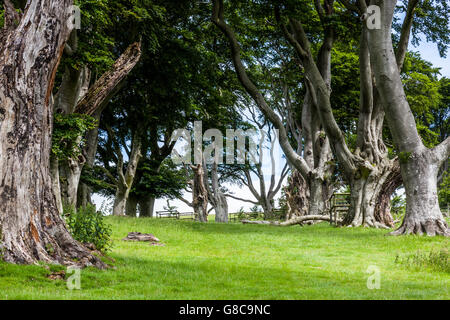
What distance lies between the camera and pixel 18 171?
7973 mm

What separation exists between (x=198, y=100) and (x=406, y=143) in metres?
14.7

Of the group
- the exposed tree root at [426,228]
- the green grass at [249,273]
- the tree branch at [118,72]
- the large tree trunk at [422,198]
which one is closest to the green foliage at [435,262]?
the green grass at [249,273]

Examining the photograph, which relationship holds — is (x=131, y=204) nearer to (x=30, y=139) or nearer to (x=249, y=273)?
(x=30, y=139)

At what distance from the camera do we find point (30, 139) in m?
8.27

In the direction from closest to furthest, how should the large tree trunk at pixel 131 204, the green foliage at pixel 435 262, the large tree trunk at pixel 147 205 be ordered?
1. the green foliage at pixel 435 262
2. the large tree trunk at pixel 131 204
3. the large tree trunk at pixel 147 205

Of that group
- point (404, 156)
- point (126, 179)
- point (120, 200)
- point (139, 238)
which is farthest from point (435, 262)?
point (120, 200)

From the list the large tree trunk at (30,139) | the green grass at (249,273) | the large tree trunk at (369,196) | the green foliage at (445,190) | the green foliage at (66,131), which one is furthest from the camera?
the green foliage at (445,190)

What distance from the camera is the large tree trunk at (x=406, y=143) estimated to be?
15.3 metres

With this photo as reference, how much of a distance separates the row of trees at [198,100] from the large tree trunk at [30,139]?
2 centimetres

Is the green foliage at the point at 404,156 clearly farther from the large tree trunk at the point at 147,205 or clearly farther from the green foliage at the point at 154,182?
the large tree trunk at the point at 147,205

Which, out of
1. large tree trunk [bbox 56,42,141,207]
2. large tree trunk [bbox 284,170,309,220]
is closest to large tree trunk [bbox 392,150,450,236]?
large tree trunk [bbox 56,42,141,207]
